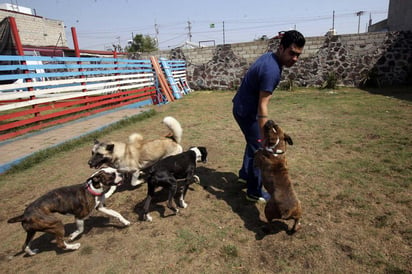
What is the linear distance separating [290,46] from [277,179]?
1547 mm

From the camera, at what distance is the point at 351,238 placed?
8.66 ft

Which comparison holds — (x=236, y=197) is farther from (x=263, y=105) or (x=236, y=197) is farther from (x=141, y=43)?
(x=141, y=43)

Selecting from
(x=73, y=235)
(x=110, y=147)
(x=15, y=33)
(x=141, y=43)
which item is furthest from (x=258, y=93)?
(x=141, y=43)

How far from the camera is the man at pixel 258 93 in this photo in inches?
110

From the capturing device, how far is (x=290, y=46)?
2.76 m

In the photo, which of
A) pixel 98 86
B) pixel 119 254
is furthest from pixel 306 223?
pixel 98 86

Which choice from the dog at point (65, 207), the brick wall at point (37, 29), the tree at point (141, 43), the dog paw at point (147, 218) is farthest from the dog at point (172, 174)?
the tree at point (141, 43)

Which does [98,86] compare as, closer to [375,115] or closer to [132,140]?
[132,140]

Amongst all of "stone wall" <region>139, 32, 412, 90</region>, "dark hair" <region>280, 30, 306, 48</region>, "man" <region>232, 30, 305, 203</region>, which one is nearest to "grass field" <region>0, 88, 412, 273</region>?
"man" <region>232, 30, 305, 203</region>

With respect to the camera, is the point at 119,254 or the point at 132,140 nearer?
the point at 119,254

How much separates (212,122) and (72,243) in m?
5.65

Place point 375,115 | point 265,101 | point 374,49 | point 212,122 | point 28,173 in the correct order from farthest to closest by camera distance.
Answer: point 374,49 → point 212,122 → point 375,115 → point 28,173 → point 265,101

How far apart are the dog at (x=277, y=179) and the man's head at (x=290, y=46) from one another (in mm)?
770

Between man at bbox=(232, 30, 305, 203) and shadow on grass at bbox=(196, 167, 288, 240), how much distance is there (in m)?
0.18
